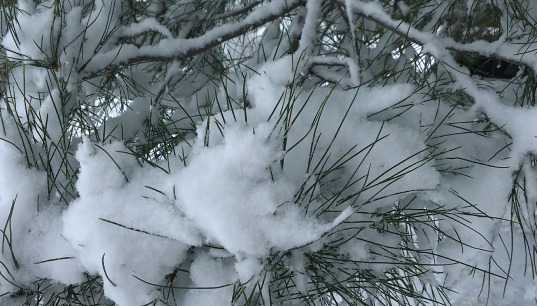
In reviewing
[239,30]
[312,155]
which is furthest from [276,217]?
[239,30]

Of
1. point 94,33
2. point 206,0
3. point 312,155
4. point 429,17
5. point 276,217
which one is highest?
point 206,0

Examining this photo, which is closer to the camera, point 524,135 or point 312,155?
point 312,155

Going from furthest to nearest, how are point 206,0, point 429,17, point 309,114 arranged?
point 206,0
point 429,17
point 309,114

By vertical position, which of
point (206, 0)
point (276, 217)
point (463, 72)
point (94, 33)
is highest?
point (206, 0)

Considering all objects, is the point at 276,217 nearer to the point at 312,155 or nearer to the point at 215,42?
the point at 312,155

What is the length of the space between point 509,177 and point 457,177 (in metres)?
0.09

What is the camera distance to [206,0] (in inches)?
47.2

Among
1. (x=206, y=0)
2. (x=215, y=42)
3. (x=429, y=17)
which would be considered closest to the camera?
(x=215, y=42)

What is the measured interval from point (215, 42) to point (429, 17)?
0.71 metres

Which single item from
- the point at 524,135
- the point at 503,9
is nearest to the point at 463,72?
the point at 524,135

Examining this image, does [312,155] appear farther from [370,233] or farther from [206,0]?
[206,0]

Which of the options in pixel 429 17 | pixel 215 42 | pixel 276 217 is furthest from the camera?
pixel 429 17

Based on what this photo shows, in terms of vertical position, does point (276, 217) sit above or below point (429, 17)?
below

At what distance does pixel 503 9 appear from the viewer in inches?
42.3
